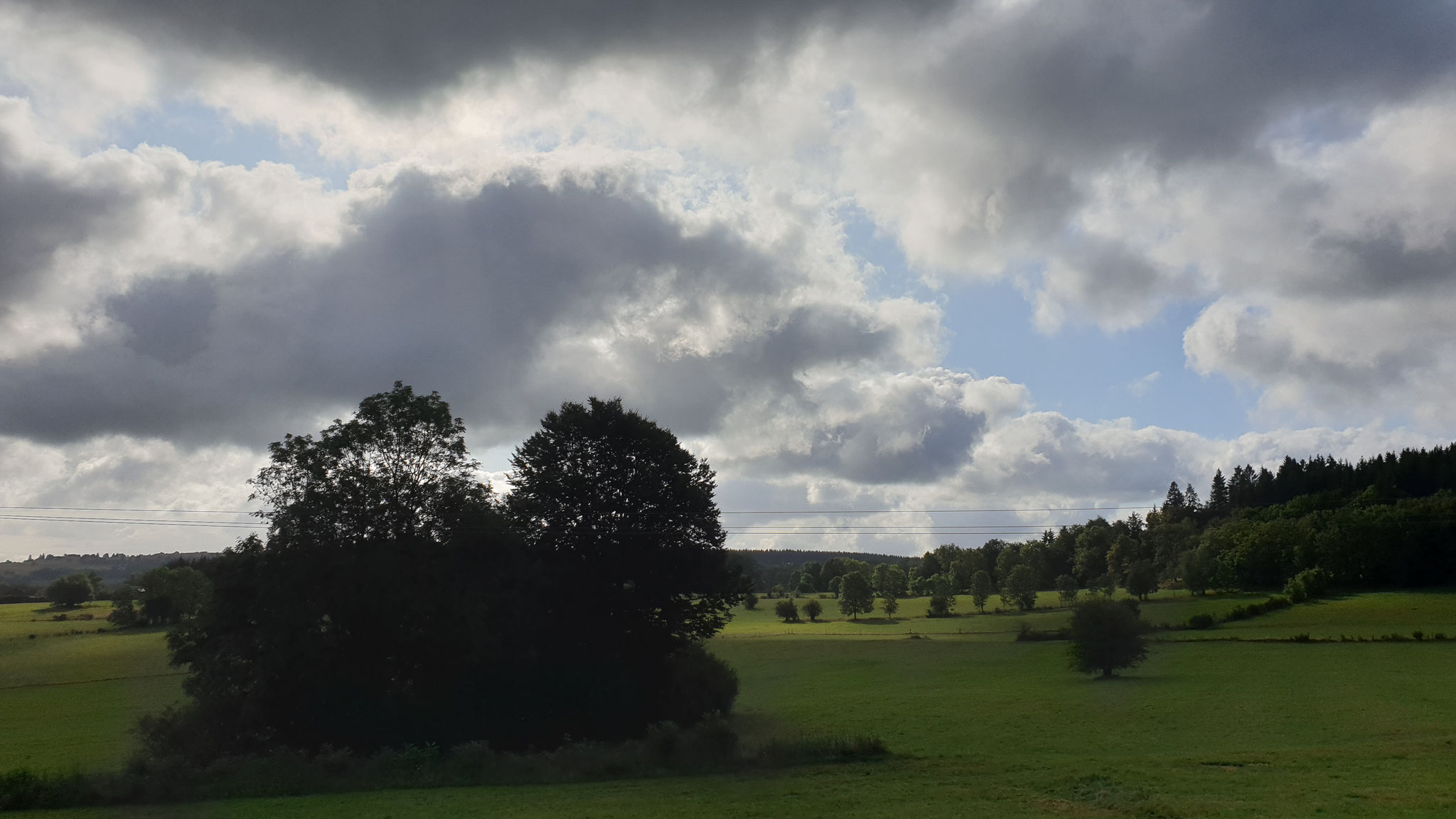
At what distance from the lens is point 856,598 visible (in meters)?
143

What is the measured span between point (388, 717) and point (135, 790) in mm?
10217

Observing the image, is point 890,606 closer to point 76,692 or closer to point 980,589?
point 980,589

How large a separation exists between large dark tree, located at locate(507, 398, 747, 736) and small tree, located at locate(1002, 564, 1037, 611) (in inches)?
3831

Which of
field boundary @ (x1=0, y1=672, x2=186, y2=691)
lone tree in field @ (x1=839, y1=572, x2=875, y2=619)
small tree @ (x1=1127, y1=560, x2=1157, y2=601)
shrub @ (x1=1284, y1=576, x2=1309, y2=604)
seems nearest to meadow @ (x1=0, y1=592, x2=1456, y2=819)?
field boundary @ (x1=0, y1=672, x2=186, y2=691)

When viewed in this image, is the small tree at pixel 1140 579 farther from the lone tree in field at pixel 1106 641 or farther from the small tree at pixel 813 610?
the lone tree in field at pixel 1106 641

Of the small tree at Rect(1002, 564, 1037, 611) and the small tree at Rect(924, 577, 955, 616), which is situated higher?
the small tree at Rect(1002, 564, 1037, 611)

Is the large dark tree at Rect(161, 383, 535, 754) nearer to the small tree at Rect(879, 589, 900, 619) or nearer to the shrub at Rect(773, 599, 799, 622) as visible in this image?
the shrub at Rect(773, 599, 799, 622)

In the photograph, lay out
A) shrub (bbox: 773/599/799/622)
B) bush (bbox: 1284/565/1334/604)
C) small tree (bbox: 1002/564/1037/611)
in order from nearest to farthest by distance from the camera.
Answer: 1. bush (bbox: 1284/565/1334/604)
2. small tree (bbox: 1002/564/1037/611)
3. shrub (bbox: 773/599/799/622)

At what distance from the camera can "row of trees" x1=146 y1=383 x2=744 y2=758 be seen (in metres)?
34.7

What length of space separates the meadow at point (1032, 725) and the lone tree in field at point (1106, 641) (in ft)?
4.72

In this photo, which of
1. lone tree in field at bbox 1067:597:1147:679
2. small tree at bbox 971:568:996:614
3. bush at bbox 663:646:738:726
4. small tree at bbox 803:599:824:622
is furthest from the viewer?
small tree at bbox 971:568:996:614

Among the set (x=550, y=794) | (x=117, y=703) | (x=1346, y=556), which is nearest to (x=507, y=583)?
(x=550, y=794)

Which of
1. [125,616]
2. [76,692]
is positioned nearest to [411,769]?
[76,692]

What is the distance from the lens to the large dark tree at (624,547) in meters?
41.6
